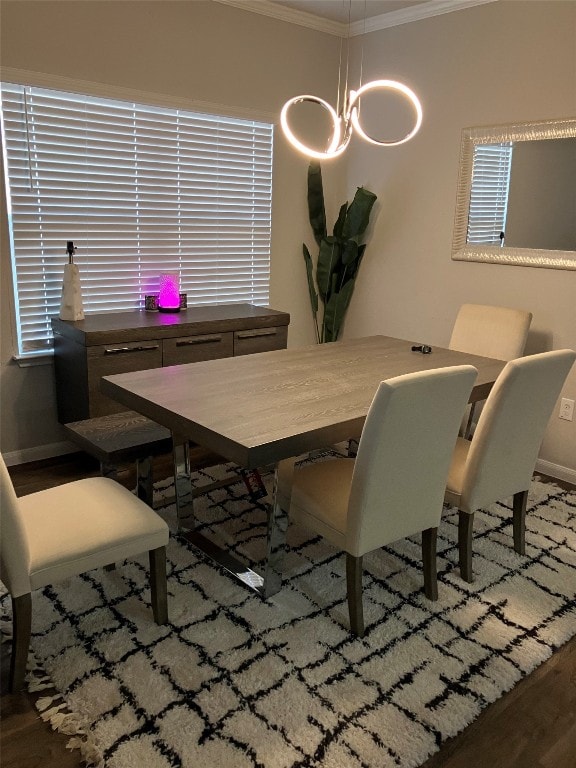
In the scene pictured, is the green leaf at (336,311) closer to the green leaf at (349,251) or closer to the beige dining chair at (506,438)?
the green leaf at (349,251)

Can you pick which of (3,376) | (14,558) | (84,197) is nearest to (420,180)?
(84,197)

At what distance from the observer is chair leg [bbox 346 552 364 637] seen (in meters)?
2.05

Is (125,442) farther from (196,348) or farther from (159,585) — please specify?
(196,348)

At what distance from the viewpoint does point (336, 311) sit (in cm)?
446

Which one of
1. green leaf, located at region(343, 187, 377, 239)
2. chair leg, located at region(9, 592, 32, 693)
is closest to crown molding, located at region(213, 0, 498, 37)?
green leaf, located at region(343, 187, 377, 239)

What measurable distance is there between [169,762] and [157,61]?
11.1 feet

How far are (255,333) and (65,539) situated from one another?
213 cm

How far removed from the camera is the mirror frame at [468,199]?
3248 millimetres

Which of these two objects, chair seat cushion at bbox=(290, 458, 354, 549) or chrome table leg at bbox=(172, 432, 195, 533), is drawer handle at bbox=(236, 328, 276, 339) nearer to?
chrome table leg at bbox=(172, 432, 195, 533)

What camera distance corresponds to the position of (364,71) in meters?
4.23

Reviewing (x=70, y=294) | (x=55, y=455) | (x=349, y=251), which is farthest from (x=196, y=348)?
(x=349, y=251)

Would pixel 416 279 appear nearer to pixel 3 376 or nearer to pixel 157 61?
pixel 157 61

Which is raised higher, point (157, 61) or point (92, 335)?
point (157, 61)

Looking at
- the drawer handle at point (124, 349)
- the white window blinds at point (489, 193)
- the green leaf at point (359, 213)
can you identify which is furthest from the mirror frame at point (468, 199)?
the drawer handle at point (124, 349)
